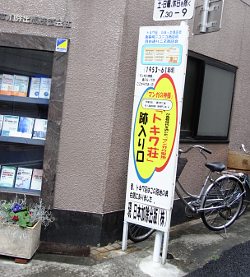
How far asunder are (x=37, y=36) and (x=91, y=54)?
2.34 feet

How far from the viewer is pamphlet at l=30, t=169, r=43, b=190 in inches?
209

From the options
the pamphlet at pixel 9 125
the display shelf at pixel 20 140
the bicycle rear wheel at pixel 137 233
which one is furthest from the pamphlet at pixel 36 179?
the bicycle rear wheel at pixel 137 233

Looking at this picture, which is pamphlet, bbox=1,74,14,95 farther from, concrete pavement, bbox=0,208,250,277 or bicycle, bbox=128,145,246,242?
bicycle, bbox=128,145,246,242

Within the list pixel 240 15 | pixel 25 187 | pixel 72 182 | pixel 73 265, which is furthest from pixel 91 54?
pixel 240 15

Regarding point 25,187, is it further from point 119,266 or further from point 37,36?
point 37,36

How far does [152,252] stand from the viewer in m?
5.20

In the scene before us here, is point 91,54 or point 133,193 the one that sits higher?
point 91,54

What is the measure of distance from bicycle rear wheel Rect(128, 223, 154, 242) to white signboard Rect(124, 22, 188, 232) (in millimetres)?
416

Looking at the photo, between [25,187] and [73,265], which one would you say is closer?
[73,265]

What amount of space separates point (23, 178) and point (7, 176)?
0.22 meters

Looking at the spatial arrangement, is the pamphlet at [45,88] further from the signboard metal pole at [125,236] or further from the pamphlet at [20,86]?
the signboard metal pole at [125,236]

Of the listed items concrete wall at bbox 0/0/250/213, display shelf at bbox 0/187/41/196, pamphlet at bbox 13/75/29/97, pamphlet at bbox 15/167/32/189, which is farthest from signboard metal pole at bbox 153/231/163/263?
pamphlet at bbox 13/75/29/97

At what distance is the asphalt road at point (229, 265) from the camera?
470cm

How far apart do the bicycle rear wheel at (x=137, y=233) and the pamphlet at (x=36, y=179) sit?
4.33 ft
